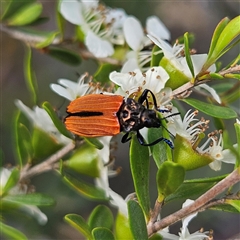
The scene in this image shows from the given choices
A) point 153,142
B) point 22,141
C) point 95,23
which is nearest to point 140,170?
point 153,142

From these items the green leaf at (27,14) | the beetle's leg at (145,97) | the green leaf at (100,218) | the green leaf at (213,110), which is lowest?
the green leaf at (100,218)

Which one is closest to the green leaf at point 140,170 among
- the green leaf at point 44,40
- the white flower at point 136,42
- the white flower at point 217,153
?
the white flower at point 217,153

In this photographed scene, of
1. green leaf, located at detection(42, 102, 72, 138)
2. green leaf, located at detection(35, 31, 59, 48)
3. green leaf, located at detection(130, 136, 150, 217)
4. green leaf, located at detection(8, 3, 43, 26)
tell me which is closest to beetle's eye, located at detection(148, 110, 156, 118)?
green leaf, located at detection(130, 136, 150, 217)

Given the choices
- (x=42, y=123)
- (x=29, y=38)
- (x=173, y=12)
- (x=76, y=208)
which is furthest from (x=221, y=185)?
(x=173, y=12)

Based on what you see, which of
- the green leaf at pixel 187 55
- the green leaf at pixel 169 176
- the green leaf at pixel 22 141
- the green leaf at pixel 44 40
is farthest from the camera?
the green leaf at pixel 44 40

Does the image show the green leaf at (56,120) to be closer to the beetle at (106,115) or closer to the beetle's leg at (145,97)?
the beetle at (106,115)

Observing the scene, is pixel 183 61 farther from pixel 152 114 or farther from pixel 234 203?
pixel 234 203

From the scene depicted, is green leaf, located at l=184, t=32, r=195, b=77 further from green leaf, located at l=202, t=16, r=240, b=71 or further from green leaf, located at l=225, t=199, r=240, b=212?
green leaf, located at l=225, t=199, r=240, b=212
